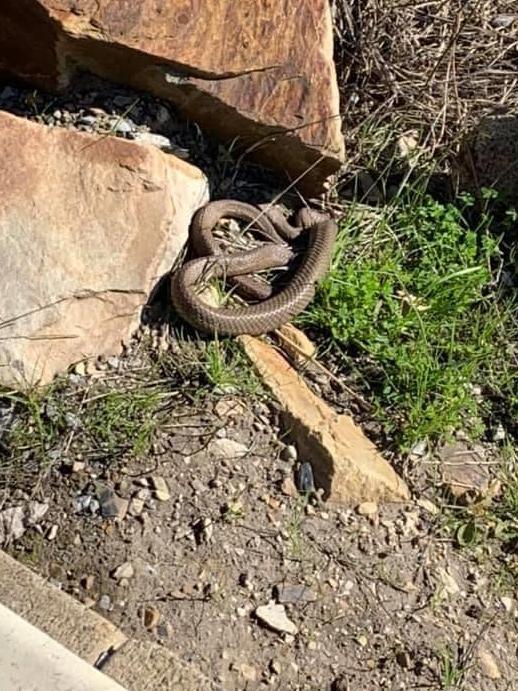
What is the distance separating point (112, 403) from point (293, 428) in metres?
0.67

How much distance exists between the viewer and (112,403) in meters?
4.12

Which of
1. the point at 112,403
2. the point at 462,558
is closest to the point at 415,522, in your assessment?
the point at 462,558

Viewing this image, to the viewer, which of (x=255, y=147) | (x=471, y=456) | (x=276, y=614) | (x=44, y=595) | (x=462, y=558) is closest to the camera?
(x=44, y=595)

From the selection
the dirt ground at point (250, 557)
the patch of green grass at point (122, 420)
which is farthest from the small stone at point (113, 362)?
the patch of green grass at point (122, 420)

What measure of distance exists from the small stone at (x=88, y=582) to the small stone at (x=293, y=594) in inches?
24.2

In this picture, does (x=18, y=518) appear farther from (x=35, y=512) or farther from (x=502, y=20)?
(x=502, y=20)

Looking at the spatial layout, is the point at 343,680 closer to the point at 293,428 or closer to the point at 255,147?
the point at 293,428

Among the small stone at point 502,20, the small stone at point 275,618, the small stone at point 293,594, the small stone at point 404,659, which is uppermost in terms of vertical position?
the small stone at point 502,20

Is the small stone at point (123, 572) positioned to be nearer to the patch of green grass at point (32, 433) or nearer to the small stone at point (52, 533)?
the small stone at point (52, 533)

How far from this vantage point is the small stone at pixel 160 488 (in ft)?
13.0

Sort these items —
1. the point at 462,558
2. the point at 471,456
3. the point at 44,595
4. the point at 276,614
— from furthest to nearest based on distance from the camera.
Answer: the point at 471,456 < the point at 462,558 < the point at 276,614 < the point at 44,595

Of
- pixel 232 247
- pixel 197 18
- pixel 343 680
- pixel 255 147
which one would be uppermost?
pixel 197 18

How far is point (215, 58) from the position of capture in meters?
4.54

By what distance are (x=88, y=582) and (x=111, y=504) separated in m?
0.30
